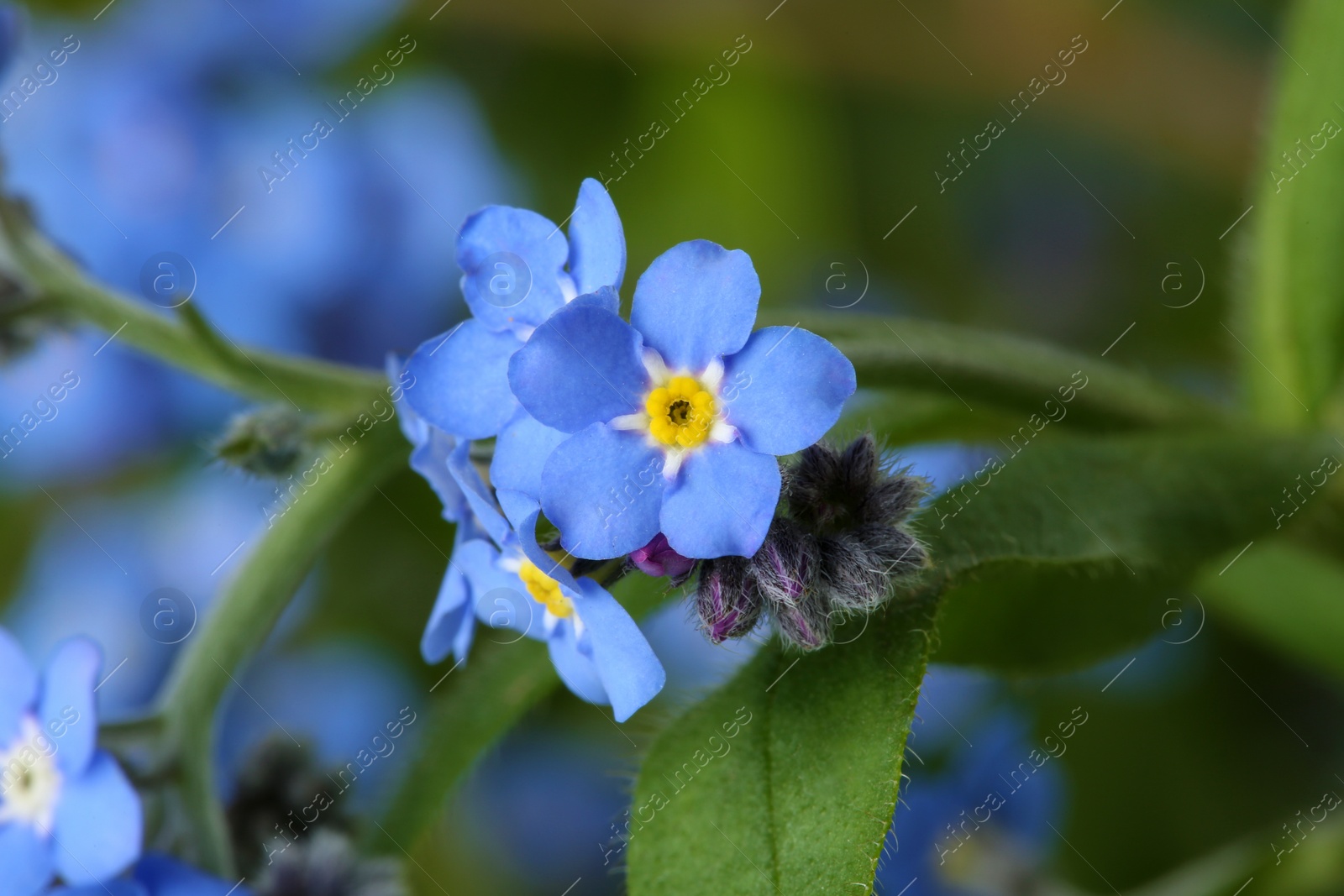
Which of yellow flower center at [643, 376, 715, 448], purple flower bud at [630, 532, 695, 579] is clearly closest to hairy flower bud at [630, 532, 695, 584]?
purple flower bud at [630, 532, 695, 579]

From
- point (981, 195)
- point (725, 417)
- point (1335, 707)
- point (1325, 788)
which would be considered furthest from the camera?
point (981, 195)

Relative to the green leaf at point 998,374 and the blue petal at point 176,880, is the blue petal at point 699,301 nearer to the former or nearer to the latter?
the green leaf at point 998,374

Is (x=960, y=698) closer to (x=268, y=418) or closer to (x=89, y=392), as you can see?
(x=268, y=418)

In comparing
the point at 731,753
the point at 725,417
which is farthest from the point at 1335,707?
the point at 725,417

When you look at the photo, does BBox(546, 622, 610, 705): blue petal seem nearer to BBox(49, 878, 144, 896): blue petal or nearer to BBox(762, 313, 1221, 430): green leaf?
BBox(762, 313, 1221, 430): green leaf

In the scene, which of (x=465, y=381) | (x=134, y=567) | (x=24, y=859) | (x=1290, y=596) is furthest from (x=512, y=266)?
(x=134, y=567)

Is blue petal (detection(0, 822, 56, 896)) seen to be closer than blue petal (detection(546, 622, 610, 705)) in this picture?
No

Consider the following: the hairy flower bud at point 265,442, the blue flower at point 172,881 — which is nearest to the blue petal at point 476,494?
the hairy flower bud at point 265,442
